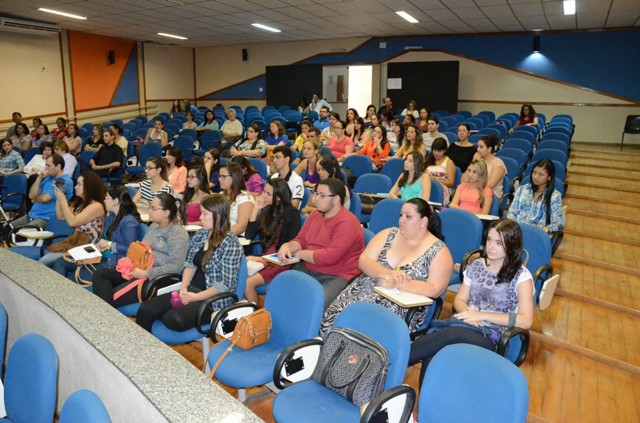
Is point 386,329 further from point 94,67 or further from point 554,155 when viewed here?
point 94,67

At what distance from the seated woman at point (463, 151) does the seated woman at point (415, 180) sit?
5.96ft

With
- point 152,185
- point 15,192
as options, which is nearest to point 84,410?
point 152,185

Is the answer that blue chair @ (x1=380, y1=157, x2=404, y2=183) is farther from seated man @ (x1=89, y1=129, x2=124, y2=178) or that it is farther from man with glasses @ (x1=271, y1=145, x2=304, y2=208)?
seated man @ (x1=89, y1=129, x2=124, y2=178)

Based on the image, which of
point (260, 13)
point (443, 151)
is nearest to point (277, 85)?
point (260, 13)

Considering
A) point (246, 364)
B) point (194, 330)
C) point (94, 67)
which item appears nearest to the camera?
point (246, 364)

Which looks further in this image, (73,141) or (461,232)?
(73,141)

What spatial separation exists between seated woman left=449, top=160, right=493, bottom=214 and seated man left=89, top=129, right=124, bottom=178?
5.56 m

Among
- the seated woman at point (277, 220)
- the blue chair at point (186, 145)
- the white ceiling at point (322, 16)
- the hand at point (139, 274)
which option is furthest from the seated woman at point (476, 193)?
the blue chair at point (186, 145)

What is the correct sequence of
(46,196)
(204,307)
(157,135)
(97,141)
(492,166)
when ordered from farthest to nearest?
(157,135) < (97,141) < (492,166) < (46,196) < (204,307)

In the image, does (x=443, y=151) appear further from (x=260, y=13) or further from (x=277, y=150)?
(x=260, y=13)

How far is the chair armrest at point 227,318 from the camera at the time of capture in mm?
2803

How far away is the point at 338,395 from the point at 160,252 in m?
1.85

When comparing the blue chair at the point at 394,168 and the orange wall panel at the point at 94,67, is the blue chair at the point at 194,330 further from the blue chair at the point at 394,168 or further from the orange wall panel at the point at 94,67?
the orange wall panel at the point at 94,67

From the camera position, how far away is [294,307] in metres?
2.70
